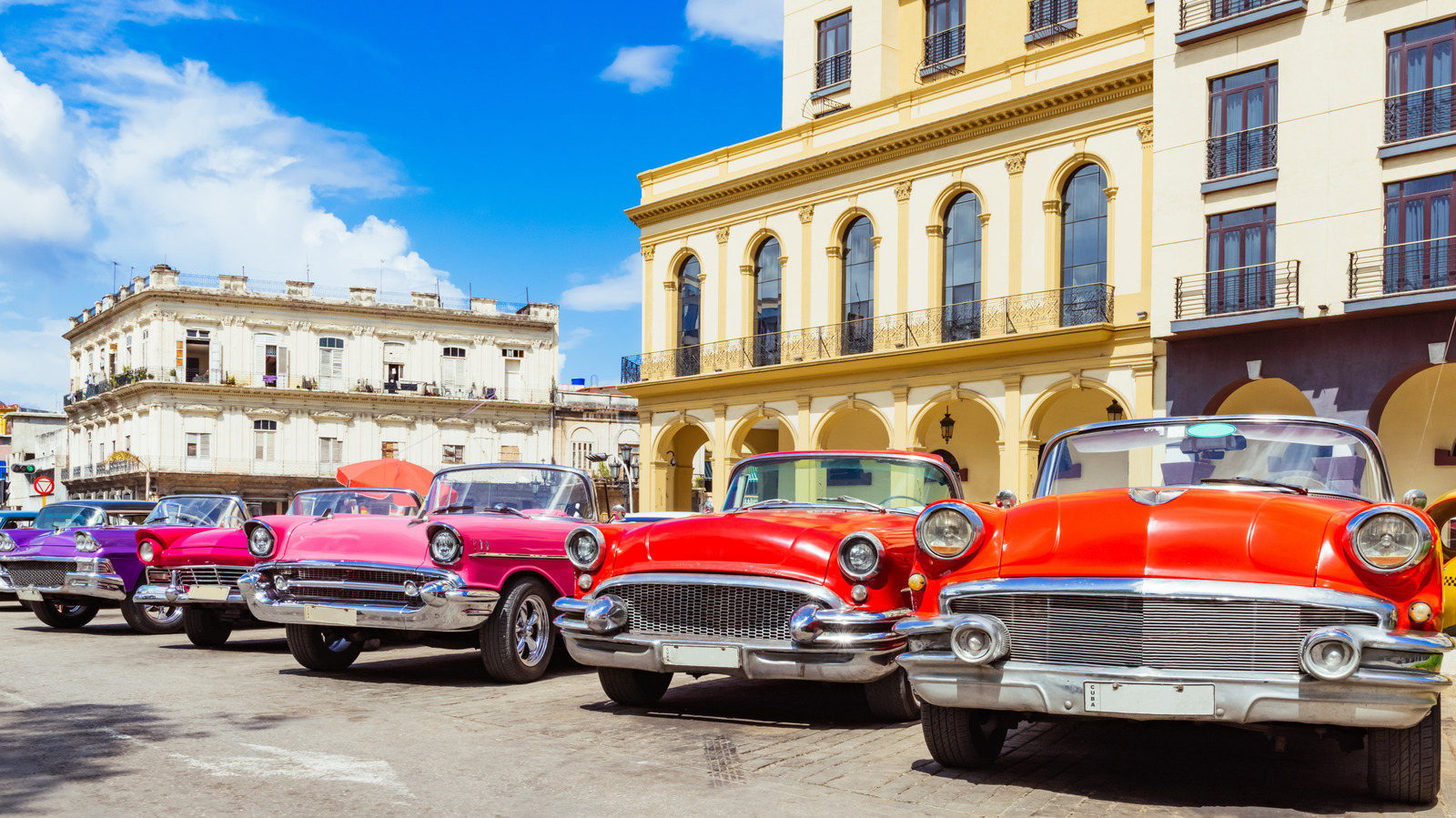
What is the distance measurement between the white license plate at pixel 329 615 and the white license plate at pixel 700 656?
8.53ft

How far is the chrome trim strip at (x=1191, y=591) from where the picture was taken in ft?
15.3

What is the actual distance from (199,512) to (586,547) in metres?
7.02

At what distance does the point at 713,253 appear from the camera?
30.6 meters

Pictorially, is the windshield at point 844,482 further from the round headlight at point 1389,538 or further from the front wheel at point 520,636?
the round headlight at point 1389,538

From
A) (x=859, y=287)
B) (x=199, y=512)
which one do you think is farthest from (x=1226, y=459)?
(x=859, y=287)

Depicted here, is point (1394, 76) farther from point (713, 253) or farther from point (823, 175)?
point (713, 253)

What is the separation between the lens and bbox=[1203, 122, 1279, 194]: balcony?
66.6 feet

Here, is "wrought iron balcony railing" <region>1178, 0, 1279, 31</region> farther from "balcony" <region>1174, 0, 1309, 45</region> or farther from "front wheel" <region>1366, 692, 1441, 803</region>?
"front wheel" <region>1366, 692, 1441, 803</region>

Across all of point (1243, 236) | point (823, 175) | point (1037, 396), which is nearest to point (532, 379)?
point (823, 175)

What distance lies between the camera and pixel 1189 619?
15.7ft

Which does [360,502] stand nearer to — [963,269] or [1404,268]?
[1404,268]

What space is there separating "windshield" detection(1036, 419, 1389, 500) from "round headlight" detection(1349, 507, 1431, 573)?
1.04m

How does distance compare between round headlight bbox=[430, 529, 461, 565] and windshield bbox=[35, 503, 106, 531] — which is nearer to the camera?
round headlight bbox=[430, 529, 461, 565]

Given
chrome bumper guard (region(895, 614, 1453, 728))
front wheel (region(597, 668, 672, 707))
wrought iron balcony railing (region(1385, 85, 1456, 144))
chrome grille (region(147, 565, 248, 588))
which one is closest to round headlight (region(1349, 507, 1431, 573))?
chrome bumper guard (region(895, 614, 1453, 728))
